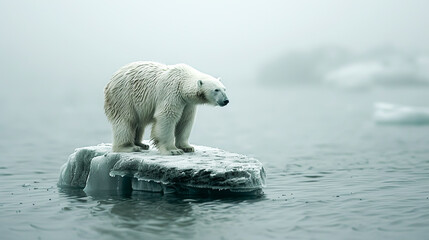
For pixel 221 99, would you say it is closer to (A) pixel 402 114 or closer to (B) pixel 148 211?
(B) pixel 148 211

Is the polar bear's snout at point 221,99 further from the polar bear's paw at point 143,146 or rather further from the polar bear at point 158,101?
the polar bear's paw at point 143,146

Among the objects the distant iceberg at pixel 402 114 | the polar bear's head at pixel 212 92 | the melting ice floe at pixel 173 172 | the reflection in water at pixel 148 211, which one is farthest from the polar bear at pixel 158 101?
the distant iceberg at pixel 402 114

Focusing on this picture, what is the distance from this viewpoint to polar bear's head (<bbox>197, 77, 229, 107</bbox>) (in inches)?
455

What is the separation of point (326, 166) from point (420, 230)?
924 centimetres

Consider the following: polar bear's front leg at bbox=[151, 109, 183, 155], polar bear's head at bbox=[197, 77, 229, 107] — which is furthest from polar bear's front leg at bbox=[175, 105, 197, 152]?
polar bear's head at bbox=[197, 77, 229, 107]

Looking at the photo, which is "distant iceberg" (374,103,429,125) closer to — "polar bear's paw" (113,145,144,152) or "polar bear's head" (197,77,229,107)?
"polar bear's head" (197,77,229,107)

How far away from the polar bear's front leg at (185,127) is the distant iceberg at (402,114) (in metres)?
26.6

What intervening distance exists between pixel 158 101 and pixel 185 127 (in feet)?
2.96

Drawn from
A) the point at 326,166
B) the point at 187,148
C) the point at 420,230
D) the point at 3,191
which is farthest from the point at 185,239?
the point at 326,166

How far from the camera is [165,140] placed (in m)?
11.9

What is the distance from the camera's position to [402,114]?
36625mm

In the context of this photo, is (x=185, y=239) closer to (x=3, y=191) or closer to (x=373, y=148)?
(x=3, y=191)

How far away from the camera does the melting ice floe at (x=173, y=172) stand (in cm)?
1102

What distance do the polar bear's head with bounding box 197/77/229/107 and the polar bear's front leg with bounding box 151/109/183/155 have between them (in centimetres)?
75
